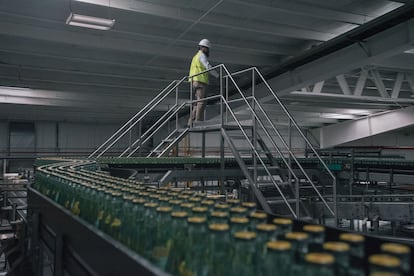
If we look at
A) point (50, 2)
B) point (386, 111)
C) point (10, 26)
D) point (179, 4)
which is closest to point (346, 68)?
point (179, 4)

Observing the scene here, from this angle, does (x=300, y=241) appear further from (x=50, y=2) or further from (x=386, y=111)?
(x=386, y=111)

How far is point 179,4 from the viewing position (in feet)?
16.8

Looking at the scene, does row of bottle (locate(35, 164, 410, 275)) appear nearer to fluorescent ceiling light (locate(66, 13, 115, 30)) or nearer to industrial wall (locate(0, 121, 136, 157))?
fluorescent ceiling light (locate(66, 13, 115, 30))

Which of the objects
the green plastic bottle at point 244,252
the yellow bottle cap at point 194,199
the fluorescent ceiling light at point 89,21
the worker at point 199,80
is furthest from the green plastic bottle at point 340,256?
the worker at point 199,80

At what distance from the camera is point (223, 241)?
901 millimetres

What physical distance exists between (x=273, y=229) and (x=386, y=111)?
13645 mm

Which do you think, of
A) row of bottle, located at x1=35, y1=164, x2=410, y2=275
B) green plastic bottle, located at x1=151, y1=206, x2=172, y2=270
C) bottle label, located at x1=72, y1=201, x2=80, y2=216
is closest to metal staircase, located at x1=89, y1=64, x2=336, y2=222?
bottle label, located at x1=72, y1=201, x2=80, y2=216

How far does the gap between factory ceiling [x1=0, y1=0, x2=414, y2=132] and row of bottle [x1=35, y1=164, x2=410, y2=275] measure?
4.14 meters

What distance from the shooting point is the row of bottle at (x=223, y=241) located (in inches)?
30.7

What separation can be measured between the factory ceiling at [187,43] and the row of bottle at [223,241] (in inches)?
163

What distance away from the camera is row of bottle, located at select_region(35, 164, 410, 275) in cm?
78

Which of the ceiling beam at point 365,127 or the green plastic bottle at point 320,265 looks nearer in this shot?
the green plastic bottle at point 320,265

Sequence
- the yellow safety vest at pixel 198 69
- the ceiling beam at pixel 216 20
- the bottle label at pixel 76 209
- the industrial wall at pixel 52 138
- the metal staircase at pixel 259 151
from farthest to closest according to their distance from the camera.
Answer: the industrial wall at pixel 52 138
the yellow safety vest at pixel 198 69
the ceiling beam at pixel 216 20
the metal staircase at pixel 259 151
the bottle label at pixel 76 209

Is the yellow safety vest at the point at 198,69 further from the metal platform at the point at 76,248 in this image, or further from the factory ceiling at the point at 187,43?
the metal platform at the point at 76,248
